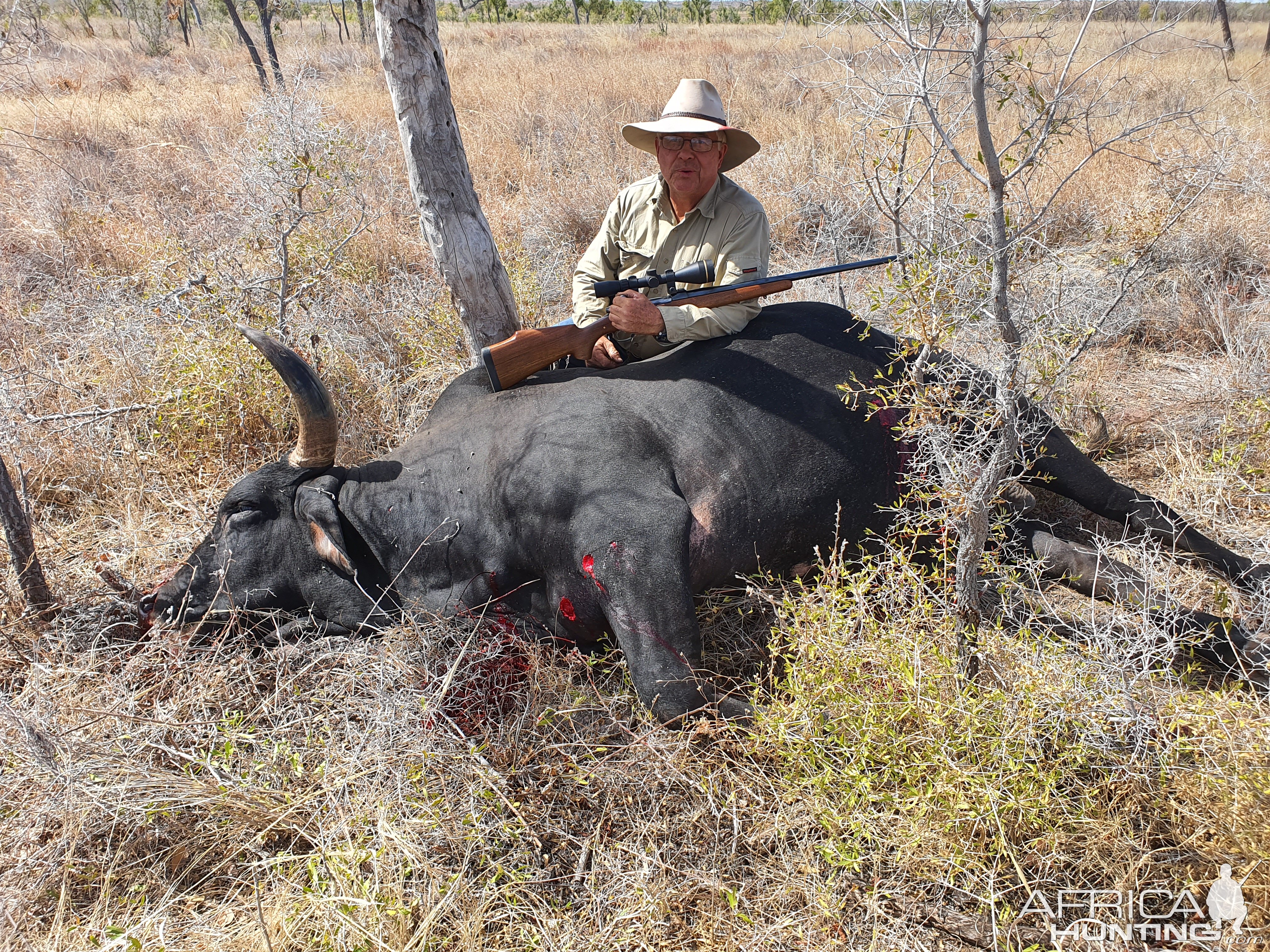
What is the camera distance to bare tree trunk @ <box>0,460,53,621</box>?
3691 mm

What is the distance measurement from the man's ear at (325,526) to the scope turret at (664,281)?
1729 millimetres

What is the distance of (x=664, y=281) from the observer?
3.91m

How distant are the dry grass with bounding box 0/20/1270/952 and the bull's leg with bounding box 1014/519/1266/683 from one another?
131 mm

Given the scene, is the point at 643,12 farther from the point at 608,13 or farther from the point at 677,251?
the point at 677,251

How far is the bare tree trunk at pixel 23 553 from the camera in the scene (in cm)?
369

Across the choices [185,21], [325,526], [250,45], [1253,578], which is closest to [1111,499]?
[1253,578]

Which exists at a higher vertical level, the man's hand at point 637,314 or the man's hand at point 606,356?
the man's hand at point 637,314

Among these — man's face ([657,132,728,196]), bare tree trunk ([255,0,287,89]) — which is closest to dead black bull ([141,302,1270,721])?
man's face ([657,132,728,196])

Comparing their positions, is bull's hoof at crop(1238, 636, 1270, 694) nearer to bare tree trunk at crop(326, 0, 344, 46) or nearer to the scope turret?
the scope turret

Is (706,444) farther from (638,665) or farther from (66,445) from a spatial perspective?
(66,445)

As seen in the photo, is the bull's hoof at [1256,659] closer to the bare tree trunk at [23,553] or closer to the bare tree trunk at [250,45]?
the bare tree trunk at [23,553]

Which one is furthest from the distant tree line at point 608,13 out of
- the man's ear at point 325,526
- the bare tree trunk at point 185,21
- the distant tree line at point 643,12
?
the man's ear at point 325,526

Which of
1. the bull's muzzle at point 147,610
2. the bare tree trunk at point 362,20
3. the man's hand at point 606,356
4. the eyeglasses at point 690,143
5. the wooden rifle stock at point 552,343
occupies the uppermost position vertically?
the bare tree trunk at point 362,20

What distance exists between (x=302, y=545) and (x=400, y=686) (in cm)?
98
